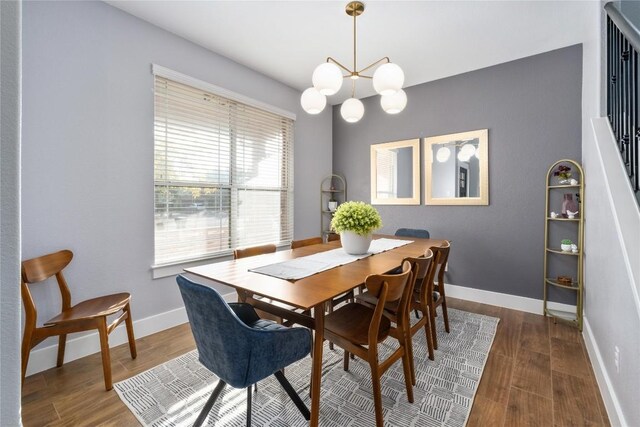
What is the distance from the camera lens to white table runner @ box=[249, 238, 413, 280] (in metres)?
1.66

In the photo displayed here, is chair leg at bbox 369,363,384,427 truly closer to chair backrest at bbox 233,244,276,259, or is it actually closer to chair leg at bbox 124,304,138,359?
chair backrest at bbox 233,244,276,259

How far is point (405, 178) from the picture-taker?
3932 mm

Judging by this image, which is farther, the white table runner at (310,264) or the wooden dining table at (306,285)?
the white table runner at (310,264)

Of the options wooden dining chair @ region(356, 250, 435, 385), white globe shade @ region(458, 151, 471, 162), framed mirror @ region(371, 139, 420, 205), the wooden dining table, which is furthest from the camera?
framed mirror @ region(371, 139, 420, 205)

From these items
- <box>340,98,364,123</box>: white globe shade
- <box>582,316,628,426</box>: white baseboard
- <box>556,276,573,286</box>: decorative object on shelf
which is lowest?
<box>582,316,628,426</box>: white baseboard

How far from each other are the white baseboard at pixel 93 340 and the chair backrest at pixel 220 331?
5.32ft

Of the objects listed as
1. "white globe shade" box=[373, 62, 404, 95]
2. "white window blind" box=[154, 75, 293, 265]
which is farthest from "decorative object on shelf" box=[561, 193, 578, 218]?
"white window blind" box=[154, 75, 293, 265]

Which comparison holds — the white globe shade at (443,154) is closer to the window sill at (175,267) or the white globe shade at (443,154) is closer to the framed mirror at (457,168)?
the framed mirror at (457,168)

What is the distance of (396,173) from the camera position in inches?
158

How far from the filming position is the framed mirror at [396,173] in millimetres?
3838

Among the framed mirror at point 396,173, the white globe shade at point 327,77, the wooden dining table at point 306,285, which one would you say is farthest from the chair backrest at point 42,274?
the framed mirror at point 396,173

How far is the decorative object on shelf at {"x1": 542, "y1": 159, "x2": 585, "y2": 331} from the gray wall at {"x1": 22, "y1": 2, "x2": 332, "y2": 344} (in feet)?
12.1

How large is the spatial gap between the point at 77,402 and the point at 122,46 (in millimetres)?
2594
